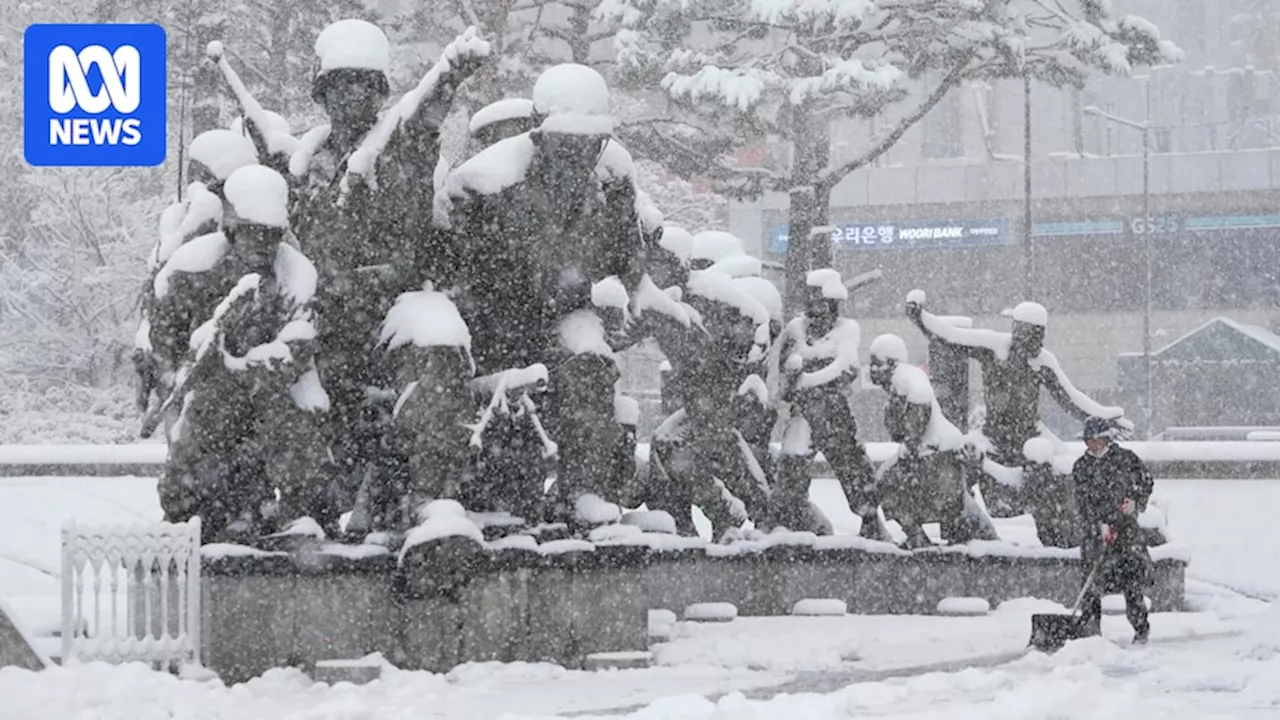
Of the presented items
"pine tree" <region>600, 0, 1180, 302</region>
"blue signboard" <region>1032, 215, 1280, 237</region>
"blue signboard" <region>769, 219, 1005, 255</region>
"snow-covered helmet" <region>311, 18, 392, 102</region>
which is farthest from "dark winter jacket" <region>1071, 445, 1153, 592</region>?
"blue signboard" <region>1032, 215, 1280, 237</region>

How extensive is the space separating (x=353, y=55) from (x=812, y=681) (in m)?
4.16

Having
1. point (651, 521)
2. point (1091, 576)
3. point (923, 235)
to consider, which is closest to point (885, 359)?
point (1091, 576)

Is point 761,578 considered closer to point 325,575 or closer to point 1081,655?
point 1081,655

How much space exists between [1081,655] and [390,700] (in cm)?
412

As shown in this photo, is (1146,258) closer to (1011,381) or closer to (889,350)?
(1011,381)

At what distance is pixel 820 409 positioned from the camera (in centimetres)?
1326

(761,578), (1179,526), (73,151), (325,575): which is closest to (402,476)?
(325,575)

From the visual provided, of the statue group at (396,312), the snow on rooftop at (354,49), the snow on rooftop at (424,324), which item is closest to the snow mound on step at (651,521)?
the statue group at (396,312)

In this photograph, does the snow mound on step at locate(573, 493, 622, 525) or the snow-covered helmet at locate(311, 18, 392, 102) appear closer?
the snow-covered helmet at locate(311, 18, 392, 102)

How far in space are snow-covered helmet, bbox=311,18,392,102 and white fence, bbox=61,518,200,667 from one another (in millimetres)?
2567

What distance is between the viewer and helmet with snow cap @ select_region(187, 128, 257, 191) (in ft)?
36.0

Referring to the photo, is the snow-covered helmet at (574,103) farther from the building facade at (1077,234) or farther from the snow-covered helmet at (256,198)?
the building facade at (1077,234)

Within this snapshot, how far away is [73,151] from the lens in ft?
82.2

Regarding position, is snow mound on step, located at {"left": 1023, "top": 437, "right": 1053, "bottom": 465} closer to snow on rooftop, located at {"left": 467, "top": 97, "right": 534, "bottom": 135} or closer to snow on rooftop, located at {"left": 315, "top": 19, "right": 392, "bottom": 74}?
snow on rooftop, located at {"left": 467, "top": 97, "right": 534, "bottom": 135}
